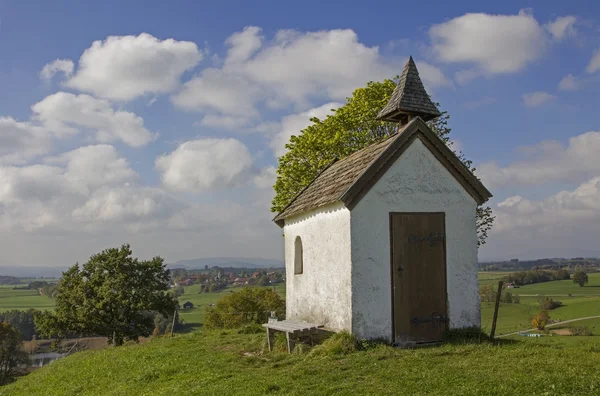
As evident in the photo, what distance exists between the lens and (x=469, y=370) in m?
9.65

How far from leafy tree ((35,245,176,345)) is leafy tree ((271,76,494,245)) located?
608 inches

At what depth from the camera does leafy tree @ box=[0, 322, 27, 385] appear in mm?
51469

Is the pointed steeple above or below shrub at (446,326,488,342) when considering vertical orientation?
above

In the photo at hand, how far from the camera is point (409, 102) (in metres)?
14.6

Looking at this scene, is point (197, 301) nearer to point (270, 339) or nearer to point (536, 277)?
point (536, 277)

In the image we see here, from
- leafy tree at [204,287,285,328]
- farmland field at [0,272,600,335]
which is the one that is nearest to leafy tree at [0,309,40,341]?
farmland field at [0,272,600,335]

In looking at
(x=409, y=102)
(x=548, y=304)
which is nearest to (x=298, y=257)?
(x=409, y=102)

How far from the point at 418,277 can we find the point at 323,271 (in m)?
2.63

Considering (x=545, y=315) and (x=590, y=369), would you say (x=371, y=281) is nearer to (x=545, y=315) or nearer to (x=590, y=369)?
(x=590, y=369)

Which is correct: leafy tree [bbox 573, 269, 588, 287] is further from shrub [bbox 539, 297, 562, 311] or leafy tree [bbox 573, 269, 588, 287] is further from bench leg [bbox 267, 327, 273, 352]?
bench leg [bbox 267, 327, 273, 352]

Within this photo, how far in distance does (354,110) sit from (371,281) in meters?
15.1

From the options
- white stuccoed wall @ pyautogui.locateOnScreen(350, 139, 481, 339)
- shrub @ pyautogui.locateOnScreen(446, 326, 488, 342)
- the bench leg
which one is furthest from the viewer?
the bench leg

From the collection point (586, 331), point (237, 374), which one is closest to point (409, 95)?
point (237, 374)

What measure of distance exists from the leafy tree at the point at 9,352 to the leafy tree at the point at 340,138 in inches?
1589
